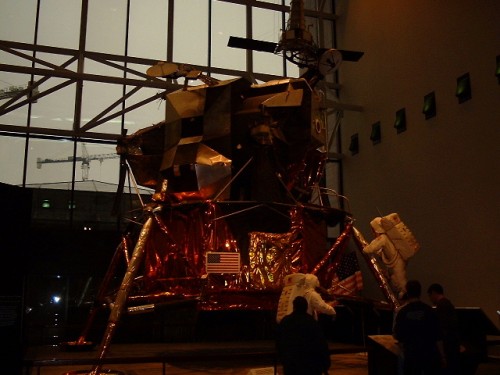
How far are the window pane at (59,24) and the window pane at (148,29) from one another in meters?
1.52

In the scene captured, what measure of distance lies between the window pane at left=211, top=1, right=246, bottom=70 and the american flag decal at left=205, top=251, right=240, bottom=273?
10.2 metres

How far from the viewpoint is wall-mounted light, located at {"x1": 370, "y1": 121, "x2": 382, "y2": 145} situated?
15039 millimetres

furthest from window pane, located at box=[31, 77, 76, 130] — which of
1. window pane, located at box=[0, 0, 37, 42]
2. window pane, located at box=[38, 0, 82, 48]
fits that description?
window pane, located at box=[0, 0, 37, 42]

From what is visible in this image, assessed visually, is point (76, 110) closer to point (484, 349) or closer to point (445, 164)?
point (445, 164)

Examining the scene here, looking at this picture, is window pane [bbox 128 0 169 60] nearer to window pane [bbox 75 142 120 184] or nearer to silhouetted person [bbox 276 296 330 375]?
window pane [bbox 75 142 120 184]

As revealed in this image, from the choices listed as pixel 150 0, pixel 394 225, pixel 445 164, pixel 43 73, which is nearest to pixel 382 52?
pixel 445 164

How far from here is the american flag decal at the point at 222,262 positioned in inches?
275

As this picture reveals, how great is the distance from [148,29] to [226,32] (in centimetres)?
238

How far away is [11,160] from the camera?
46.5 ft

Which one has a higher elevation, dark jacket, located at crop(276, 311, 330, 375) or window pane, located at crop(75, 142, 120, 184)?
window pane, located at crop(75, 142, 120, 184)

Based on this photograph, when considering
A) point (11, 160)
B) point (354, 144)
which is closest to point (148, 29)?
point (11, 160)

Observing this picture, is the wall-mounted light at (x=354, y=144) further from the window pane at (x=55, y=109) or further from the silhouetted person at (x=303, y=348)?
the silhouetted person at (x=303, y=348)

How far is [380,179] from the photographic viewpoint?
14859 millimetres

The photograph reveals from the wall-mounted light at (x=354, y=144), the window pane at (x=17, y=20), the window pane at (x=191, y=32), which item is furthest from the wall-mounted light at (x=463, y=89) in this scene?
the window pane at (x=17, y=20)
